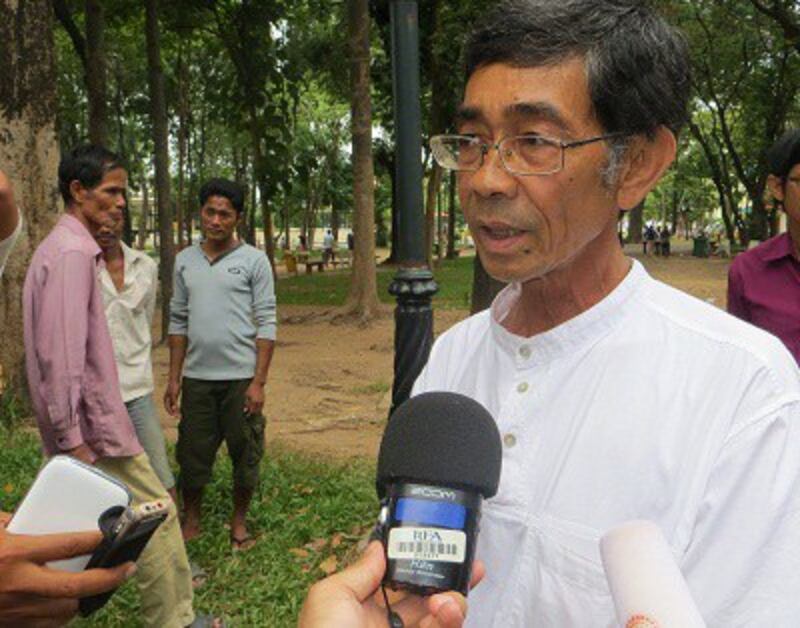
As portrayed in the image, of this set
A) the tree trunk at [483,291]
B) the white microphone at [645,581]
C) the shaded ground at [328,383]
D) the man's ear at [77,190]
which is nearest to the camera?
the white microphone at [645,581]

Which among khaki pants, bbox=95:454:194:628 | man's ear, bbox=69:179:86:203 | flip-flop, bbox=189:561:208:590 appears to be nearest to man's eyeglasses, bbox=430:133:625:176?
khaki pants, bbox=95:454:194:628

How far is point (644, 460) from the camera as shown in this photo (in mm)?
1490

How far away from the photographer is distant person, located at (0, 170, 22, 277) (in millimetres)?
2264

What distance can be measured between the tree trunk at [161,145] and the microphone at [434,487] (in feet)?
37.9

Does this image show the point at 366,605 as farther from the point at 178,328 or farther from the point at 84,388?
the point at 178,328

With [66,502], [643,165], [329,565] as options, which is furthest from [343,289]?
[643,165]

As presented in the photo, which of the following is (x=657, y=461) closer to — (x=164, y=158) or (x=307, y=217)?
(x=164, y=158)

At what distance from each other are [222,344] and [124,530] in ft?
9.55

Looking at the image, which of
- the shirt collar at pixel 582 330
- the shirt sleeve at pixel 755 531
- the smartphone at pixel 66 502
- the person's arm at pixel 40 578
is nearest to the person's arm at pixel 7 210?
the smartphone at pixel 66 502

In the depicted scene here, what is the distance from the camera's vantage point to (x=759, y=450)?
4.58 ft

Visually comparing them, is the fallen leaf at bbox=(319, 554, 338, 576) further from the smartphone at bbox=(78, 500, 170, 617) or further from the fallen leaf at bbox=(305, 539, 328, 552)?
the smartphone at bbox=(78, 500, 170, 617)

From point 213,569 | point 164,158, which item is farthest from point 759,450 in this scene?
point 164,158

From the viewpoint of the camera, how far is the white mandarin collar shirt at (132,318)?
4215mm

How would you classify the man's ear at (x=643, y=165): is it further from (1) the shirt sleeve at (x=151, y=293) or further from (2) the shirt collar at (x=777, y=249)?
(1) the shirt sleeve at (x=151, y=293)
